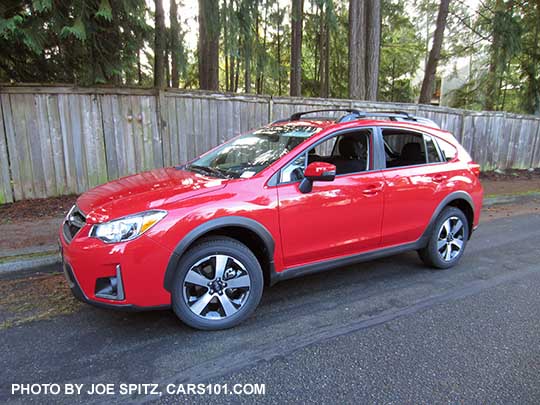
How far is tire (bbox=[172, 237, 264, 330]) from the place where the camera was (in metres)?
2.94

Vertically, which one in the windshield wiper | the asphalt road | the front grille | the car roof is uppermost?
the car roof

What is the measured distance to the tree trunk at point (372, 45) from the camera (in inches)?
383

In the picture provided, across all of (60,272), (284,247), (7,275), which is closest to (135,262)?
(284,247)

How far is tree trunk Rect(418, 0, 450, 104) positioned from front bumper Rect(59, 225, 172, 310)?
43.0 feet

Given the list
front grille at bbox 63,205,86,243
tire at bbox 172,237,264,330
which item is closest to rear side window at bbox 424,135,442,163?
tire at bbox 172,237,264,330

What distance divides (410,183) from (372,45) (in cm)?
706

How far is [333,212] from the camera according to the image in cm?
353

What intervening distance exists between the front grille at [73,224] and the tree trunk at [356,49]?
7893 mm

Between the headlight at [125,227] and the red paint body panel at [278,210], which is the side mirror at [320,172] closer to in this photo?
the red paint body panel at [278,210]

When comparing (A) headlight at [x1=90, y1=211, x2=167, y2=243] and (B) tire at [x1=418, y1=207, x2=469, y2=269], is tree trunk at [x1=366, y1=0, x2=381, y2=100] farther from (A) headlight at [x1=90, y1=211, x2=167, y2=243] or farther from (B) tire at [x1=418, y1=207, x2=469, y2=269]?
(A) headlight at [x1=90, y1=211, x2=167, y2=243]

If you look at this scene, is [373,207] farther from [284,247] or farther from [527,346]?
[527,346]

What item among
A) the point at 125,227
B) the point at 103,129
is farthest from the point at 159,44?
the point at 125,227

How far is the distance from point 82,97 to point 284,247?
5288 mm

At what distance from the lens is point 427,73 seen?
13.1m
